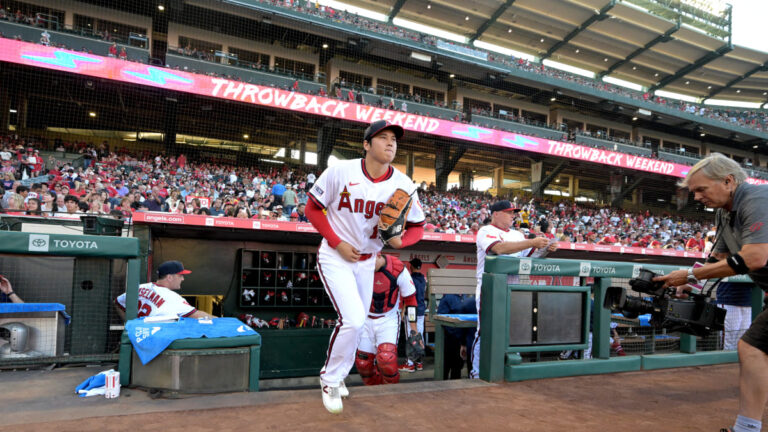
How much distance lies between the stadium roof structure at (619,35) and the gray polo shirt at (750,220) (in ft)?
88.2

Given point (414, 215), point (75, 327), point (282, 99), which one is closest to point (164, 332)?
point (75, 327)

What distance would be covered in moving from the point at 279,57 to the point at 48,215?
17.2 metres

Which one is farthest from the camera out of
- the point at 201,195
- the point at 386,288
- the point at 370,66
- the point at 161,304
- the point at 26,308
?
the point at 370,66

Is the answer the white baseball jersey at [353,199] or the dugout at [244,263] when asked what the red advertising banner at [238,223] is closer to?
the dugout at [244,263]

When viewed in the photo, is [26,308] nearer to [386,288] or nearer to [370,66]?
[386,288]

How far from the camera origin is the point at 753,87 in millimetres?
37500

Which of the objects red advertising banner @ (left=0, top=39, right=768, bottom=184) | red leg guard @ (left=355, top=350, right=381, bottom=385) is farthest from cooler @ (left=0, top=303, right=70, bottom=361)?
red advertising banner @ (left=0, top=39, right=768, bottom=184)

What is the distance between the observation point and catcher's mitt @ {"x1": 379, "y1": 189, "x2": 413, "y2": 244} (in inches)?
115

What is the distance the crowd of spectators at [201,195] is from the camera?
30.2 ft

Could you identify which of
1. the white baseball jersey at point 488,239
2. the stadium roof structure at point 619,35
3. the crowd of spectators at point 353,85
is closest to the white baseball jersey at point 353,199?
the white baseball jersey at point 488,239

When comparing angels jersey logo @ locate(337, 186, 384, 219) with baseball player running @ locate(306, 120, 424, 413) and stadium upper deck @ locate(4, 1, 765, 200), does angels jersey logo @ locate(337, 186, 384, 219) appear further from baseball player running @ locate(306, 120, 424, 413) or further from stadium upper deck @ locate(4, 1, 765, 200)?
stadium upper deck @ locate(4, 1, 765, 200)

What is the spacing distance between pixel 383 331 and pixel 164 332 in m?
1.91

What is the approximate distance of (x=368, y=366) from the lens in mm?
4332

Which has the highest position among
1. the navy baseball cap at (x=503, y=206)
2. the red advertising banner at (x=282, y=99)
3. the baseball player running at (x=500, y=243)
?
the red advertising banner at (x=282, y=99)
